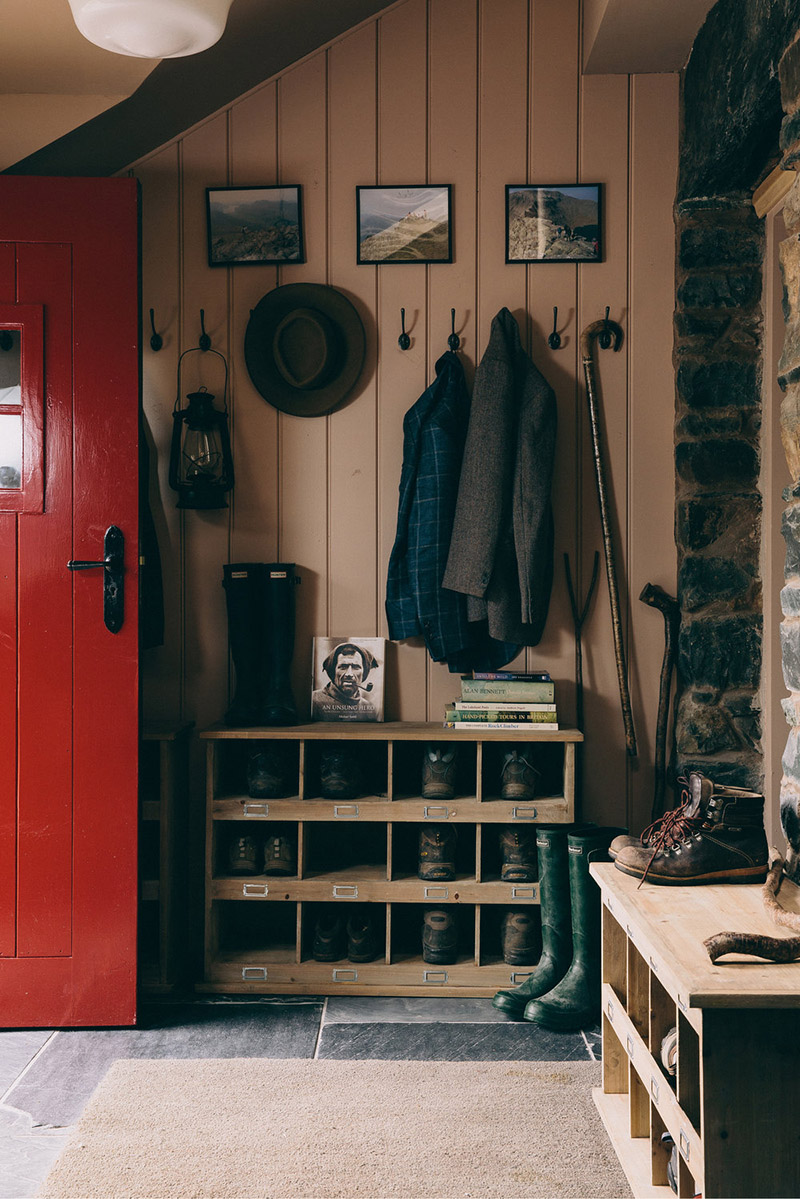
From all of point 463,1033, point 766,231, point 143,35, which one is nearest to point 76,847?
point 463,1033

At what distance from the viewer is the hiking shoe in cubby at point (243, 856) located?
2748mm

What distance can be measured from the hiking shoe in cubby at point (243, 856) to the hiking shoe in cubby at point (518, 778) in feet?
2.39

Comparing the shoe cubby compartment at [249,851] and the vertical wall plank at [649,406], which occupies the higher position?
the vertical wall plank at [649,406]

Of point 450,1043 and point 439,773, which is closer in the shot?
point 450,1043

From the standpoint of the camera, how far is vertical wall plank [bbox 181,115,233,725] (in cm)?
298

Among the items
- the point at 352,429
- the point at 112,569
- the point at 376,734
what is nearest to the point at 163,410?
the point at 352,429

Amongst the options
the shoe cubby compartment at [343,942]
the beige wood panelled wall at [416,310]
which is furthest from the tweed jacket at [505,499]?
the shoe cubby compartment at [343,942]

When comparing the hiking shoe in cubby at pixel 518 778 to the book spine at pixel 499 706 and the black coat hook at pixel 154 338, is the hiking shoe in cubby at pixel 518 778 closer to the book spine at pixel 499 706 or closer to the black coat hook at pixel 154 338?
the book spine at pixel 499 706

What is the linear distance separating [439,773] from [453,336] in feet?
4.27

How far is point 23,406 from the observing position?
254 centimetres

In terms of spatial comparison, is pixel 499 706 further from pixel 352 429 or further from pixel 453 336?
pixel 453 336

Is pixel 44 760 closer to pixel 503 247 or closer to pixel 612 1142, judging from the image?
pixel 612 1142

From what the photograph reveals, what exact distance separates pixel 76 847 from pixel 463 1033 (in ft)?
3.60

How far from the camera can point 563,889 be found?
257 centimetres
